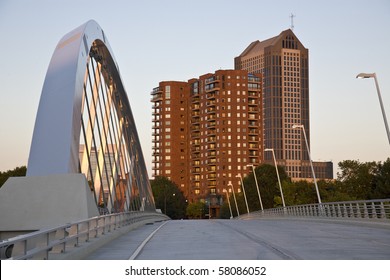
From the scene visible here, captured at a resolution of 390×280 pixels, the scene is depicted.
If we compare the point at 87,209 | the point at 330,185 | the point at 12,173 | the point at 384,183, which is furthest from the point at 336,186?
the point at 87,209

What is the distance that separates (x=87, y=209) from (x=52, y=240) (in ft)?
25.5

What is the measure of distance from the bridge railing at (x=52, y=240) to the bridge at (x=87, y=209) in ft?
0.08

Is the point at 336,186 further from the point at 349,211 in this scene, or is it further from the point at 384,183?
the point at 349,211

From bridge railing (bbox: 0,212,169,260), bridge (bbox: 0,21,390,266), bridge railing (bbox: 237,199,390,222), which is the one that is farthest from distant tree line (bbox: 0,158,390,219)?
bridge railing (bbox: 0,212,169,260)

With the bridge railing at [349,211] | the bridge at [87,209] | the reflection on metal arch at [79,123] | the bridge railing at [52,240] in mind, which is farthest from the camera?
the bridge railing at [349,211]

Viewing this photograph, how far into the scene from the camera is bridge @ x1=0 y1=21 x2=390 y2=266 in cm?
1744

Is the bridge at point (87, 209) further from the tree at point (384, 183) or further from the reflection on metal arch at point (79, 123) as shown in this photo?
the tree at point (384, 183)

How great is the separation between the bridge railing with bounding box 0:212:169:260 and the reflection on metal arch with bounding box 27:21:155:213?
3327 mm

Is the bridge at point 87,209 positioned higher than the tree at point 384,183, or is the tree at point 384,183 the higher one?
the tree at point 384,183

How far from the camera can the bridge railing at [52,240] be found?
39.8 ft

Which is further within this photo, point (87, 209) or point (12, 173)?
point (12, 173)

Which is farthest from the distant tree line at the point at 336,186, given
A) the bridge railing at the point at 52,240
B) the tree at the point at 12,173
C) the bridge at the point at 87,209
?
the bridge railing at the point at 52,240

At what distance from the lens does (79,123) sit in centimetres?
2945
